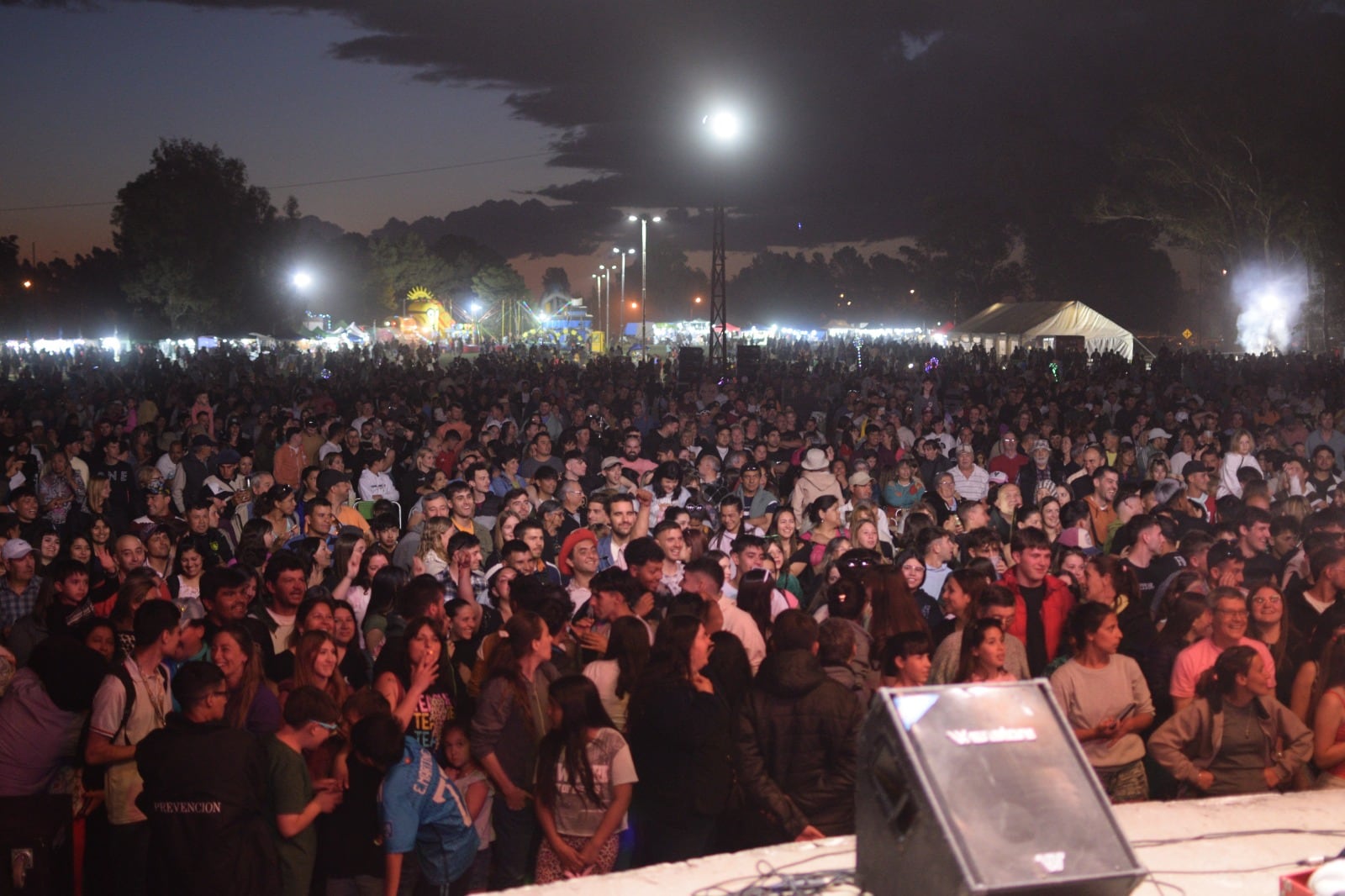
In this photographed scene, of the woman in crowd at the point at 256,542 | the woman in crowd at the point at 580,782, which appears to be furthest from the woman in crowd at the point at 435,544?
the woman in crowd at the point at 580,782

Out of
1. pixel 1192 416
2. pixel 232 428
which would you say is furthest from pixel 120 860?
pixel 1192 416

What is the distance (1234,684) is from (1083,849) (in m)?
2.35

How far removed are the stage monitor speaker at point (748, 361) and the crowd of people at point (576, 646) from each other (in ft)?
48.1

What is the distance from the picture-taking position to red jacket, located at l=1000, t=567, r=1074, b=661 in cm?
579

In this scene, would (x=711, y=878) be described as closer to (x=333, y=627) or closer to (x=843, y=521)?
(x=333, y=627)

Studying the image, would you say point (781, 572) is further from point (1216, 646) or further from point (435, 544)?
point (1216, 646)

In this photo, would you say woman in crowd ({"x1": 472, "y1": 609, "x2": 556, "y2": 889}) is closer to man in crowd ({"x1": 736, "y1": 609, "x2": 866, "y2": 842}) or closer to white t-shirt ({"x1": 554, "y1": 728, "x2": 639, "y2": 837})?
white t-shirt ({"x1": 554, "y1": 728, "x2": 639, "y2": 837})

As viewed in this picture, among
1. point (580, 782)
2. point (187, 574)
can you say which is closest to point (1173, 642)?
point (580, 782)

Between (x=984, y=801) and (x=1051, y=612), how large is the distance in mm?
3580

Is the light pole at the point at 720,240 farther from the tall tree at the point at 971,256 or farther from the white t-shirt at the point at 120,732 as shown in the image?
the tall tree at the point at 971,256

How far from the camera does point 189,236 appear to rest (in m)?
47.3

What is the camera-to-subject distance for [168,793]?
3695 millimetres

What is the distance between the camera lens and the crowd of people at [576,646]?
158 inches

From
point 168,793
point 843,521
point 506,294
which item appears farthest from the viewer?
point 506,294
